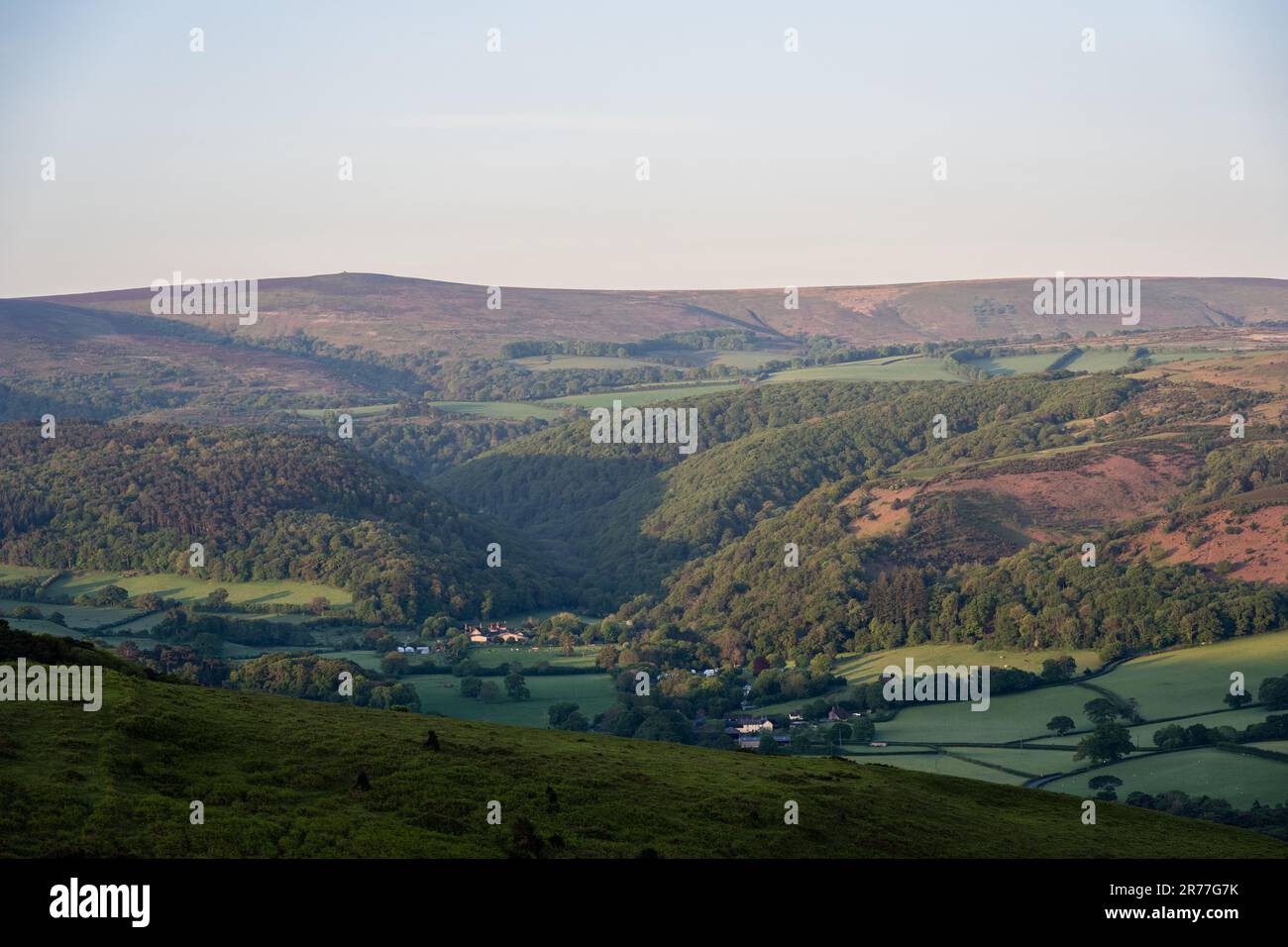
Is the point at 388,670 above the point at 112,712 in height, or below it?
below

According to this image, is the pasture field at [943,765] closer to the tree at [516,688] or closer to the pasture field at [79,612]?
A: the tree at [516,688]

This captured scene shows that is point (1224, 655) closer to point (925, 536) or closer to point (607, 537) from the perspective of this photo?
point (925, 536)

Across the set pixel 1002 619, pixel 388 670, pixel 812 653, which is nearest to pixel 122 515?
pixel 388 670

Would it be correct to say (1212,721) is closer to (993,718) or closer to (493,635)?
(993,718)

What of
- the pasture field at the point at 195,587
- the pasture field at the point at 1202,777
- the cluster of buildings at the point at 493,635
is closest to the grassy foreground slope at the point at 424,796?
the pasture field at the point at 1202,777


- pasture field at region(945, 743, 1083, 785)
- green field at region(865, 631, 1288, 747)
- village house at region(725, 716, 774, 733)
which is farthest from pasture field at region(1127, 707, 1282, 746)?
village house at region(725, 716, 774, 733)
